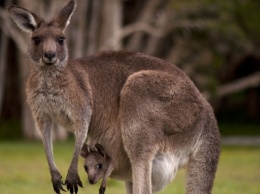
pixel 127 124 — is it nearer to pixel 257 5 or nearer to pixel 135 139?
pixel 135 139

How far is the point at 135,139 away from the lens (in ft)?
29.6

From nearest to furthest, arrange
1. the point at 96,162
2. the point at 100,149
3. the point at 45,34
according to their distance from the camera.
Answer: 1. the point at 45,34
2. the point at 100,149
3. the point at 96,162

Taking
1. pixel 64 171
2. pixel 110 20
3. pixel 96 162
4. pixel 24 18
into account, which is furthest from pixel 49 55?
pixel 110 20

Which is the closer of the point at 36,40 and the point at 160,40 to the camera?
the point at 36,40

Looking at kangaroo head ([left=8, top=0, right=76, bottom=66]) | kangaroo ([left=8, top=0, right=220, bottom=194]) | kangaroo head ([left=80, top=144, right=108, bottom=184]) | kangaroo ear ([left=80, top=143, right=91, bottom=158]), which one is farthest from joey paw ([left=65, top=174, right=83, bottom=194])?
kangaroo head ([left=8, top=0, right=76, bottom=66])

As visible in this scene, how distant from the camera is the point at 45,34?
364 inches

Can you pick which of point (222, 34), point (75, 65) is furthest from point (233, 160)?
point (75, 65)

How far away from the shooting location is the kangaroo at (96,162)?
9641mm

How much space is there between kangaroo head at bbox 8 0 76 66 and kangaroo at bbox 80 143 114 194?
103 centimetres

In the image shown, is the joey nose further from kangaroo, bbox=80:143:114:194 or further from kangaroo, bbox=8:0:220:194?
kangaroo, bbox=80:143:114:194

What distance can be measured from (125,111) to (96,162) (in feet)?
2.82

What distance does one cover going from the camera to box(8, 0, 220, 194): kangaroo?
905 centimetres

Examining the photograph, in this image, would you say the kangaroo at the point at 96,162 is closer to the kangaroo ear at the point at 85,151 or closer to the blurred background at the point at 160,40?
the kangaroo ear at the point at 85,151

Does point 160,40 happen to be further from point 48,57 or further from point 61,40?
point 48,57
